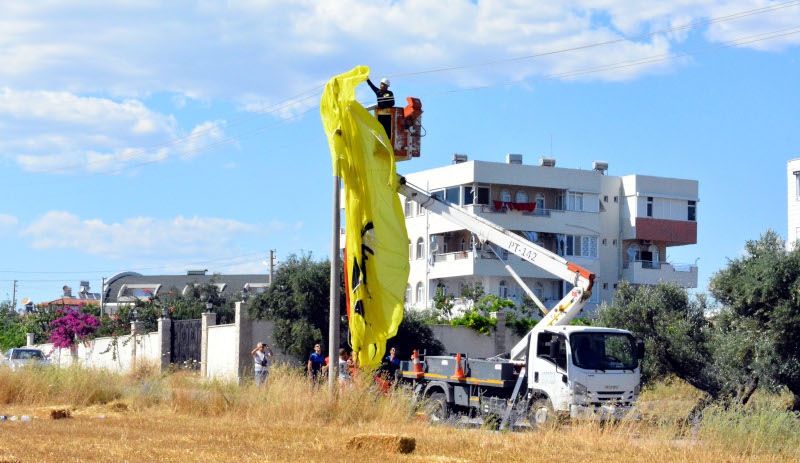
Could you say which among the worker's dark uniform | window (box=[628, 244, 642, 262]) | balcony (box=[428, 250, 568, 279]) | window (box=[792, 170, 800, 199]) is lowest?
balcony (box=[428, 250, 568, 279])

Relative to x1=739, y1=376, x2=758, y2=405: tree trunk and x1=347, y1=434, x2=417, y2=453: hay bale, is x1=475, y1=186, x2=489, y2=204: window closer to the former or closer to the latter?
x1=739, y1=376, x2=758, y2=405: tree trunk

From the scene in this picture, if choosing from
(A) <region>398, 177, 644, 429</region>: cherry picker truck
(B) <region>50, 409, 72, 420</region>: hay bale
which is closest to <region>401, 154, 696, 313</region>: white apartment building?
(A) <region>398, 177, 644, 429</region>: cherry picker truck

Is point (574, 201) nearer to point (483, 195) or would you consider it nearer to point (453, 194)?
point (483, 195)

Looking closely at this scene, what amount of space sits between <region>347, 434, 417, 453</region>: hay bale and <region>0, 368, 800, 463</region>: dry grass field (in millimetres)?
78

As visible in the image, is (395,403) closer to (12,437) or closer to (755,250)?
(12,437)

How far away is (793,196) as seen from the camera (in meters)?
52.0

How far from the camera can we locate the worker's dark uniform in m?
22.6

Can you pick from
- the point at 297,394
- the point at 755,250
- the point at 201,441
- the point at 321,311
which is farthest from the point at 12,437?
the point at 321,311

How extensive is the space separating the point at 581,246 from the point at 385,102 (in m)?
43.1

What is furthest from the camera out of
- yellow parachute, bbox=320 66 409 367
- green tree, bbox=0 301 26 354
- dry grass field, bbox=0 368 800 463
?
green tree, bbox=0 301 26 354

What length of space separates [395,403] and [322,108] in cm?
678

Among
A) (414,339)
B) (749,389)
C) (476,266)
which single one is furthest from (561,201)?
(749,389)

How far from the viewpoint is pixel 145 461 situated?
12.4 m

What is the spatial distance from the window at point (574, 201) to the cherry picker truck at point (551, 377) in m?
40.2
